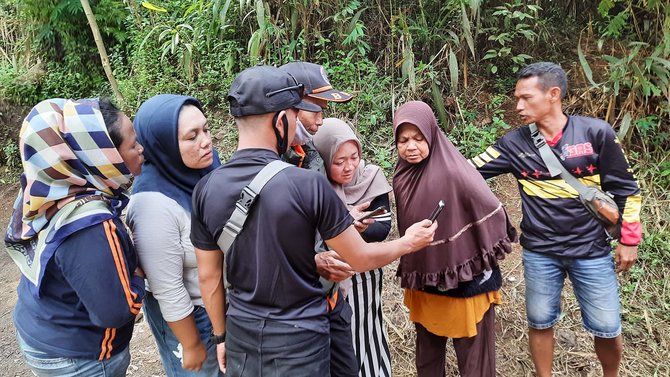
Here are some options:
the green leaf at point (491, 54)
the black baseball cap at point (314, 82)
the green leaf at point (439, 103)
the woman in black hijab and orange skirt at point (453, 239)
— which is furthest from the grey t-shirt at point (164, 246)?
the green leaf at point (491, 54)

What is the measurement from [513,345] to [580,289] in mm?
985

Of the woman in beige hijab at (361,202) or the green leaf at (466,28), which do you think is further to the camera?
the green leaf at (466,28)

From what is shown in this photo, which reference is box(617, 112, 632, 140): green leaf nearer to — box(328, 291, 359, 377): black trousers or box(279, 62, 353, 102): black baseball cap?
box(279, 62, 353, 102): black baseball cap

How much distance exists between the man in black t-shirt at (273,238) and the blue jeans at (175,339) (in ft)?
1.28

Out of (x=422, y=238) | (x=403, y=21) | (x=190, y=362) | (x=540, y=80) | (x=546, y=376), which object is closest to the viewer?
(x=422, y=238)

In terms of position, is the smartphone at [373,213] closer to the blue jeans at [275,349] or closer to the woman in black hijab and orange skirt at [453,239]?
the woman in black hijab and orange skirt at [453,239]

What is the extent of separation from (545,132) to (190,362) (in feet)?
6.66

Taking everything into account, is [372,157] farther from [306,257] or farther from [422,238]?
[306,257]

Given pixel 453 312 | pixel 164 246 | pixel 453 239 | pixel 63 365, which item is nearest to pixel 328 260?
pixel 164 246

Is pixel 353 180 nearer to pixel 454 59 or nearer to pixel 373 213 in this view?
pixel 373 213

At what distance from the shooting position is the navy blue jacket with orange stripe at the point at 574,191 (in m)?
2.24

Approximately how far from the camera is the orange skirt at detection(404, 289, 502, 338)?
2.20 meters

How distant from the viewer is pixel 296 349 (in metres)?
1.48

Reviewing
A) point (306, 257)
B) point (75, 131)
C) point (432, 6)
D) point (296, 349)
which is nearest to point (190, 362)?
point (296, 349)
